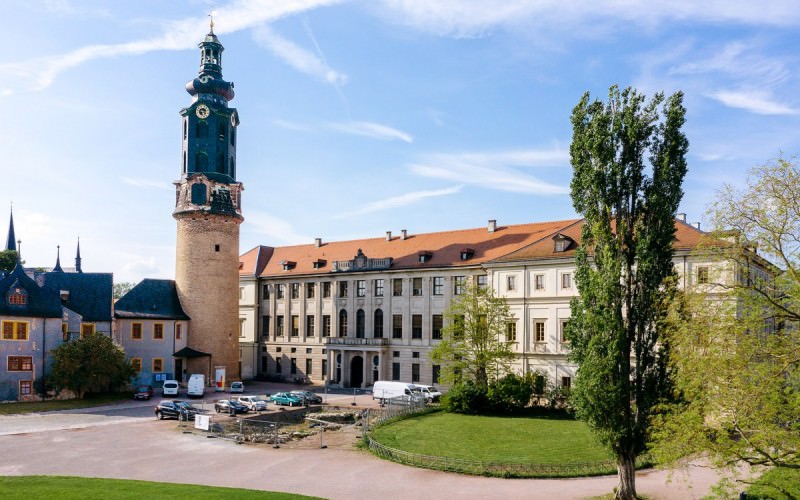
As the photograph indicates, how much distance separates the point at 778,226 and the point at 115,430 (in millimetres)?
40829

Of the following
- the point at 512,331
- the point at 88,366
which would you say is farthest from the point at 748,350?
the point at 88,366

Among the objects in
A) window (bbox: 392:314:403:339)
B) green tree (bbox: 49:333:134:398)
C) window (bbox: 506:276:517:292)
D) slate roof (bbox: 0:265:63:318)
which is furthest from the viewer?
window (bbox: 392:314:403:339)

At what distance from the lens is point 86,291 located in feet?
214

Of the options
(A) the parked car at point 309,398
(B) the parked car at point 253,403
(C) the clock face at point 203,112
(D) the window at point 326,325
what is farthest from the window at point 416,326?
(C) the clock face at point 203,112

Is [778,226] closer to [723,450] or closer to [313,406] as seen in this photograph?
[723,450]

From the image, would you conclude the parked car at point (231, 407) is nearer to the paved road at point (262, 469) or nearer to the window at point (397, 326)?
the paved road at point (262, 469)

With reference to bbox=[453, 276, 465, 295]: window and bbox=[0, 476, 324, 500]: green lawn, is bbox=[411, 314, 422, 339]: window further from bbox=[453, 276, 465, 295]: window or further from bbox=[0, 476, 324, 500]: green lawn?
bbox=[0, 476, 324, 500]: green lawn

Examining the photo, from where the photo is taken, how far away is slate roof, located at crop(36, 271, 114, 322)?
63812 millimetres

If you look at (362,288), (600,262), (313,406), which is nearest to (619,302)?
(600,262)

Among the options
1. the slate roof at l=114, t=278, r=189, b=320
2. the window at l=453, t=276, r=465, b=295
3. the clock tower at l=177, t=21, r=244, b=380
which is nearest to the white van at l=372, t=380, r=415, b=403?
the window at l=453, t=276, r=465, b=295

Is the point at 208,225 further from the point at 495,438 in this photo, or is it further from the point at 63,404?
the point at 495,438

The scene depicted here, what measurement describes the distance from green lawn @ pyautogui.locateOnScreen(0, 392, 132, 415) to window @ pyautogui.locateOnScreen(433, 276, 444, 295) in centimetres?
3082

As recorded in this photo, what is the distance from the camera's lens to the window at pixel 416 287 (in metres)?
68.4

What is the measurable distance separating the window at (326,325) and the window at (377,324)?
632 cm
